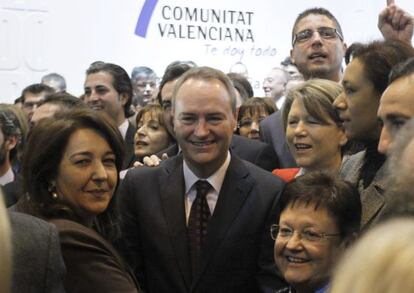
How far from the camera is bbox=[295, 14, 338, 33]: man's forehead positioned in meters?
4.77

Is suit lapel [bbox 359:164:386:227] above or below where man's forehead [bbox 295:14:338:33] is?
below

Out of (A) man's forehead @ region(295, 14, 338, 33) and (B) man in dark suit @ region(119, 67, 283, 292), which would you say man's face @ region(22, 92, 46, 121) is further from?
(B) man in dark suit @ region(119, 67, 283, 292)

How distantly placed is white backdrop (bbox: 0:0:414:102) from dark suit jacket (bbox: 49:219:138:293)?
18.6 ft

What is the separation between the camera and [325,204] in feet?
9.34

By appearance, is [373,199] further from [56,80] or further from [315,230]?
[56,80]

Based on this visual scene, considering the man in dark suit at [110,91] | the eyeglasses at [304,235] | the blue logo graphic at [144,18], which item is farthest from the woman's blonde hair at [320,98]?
the blue logo graphic at [144,18]

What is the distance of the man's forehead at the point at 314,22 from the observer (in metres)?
4.77

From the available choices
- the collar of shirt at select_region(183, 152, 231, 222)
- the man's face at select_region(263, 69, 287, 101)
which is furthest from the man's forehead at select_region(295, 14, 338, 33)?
the man's face at select_region(263, 69, 287, 101)

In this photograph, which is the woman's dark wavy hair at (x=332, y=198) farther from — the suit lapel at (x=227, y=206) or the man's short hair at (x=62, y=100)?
the man's short hair at (x=62, y=100)

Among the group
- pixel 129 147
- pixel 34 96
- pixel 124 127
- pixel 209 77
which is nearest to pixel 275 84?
pixel 34 96

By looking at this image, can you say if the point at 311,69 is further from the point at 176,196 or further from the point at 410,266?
the point at 410,266

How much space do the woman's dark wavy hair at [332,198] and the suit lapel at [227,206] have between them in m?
0.34

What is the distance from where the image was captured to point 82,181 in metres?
2.95

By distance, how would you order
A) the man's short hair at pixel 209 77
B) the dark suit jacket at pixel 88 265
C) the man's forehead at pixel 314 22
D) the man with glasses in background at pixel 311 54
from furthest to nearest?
the man's forehead at pixel 314 22 < the man with glasses in background at pixel 311 54 < the man's short hair at pixel 209 77 < the dark suit jacket at pixel 88 265
